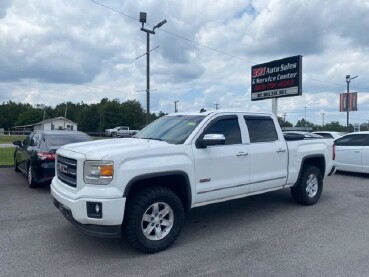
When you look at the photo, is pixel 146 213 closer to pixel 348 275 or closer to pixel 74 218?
pixel 74 218

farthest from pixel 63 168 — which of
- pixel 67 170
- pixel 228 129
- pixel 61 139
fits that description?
A: pixel 61 139

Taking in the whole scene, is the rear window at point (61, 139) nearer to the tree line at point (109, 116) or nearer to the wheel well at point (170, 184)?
the wheel well at point (170, 184)

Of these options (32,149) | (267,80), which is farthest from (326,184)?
(267,80)

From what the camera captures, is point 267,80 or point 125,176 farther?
point 267,80

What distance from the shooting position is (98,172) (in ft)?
14.3

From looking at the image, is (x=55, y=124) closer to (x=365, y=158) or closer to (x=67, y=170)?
(x=365, y=158)

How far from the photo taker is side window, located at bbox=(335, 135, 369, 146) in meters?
11.6

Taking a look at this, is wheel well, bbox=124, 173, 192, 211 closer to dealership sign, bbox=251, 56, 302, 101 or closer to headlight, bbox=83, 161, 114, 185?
headlight, bbox=83, 161, 114, 185

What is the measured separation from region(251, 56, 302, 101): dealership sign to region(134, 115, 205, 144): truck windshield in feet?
42.6

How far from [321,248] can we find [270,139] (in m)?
2.27

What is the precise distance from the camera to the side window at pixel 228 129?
5.64 metres

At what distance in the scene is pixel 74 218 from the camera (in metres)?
4.44

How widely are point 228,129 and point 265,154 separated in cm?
88

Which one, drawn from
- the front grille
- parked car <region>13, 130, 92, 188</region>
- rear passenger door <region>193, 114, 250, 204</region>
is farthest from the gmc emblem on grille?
parked car <region>13, 130, 92, 188</region>
